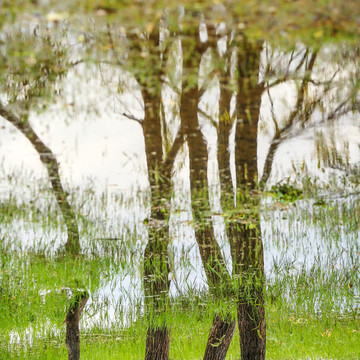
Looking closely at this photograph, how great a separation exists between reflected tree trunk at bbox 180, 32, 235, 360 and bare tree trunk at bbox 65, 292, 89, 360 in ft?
6.37

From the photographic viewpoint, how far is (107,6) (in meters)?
4.06

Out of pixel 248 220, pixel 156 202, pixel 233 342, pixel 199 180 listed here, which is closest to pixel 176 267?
pixel 156 202

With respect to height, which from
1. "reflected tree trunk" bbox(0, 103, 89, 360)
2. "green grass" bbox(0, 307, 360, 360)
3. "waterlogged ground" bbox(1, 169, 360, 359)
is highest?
"reflected tree trunk" bbox(0, 103, 89, 360)

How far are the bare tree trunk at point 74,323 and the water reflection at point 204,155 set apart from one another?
73 cm

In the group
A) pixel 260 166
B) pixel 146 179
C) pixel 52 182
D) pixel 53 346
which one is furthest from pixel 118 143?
pixel 53 346

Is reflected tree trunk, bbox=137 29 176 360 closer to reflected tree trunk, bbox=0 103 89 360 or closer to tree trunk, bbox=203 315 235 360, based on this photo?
tree trunk, bbox=203 315 235 360

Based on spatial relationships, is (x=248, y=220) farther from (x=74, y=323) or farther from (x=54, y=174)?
(x=74, y=323)

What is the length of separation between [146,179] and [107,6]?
6.38 ft

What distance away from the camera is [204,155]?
16.3 feet

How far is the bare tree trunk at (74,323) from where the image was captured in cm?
636

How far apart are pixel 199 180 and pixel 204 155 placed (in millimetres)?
Result: 321

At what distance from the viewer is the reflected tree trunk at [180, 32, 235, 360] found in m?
4.77

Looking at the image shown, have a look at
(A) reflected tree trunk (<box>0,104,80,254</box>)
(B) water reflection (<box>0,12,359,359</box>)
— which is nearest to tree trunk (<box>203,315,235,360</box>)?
(B) water reflection (<box>0,12,359,359</box>)

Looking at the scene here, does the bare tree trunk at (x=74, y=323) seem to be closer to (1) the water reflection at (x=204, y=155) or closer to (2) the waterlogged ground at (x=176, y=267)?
(2) the waterlogged ground at (x=176, y=267)
